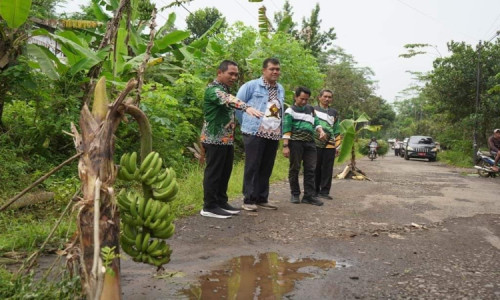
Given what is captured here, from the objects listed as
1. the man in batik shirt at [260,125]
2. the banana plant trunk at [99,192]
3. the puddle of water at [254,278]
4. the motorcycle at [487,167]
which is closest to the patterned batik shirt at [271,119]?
the man in batik shirt at [260,125]

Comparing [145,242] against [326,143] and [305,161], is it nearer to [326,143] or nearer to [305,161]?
[305,161]

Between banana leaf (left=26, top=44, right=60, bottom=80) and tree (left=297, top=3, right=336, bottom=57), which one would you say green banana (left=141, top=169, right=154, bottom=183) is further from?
tree (left=297, top=3, right=336, bottom=57)

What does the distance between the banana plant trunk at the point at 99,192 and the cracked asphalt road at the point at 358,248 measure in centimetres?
84

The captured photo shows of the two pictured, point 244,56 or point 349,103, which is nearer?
point 244,56

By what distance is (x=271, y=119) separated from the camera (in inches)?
212

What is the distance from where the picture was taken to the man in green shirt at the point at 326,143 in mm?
6754

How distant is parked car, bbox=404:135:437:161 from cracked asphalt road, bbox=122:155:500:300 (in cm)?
1731

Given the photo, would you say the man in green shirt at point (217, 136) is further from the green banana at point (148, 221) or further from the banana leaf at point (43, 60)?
the green banana at point (148, 221)

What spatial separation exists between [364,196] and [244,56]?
5.25m

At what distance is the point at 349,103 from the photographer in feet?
102

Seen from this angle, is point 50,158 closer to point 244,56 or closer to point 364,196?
point 364,196

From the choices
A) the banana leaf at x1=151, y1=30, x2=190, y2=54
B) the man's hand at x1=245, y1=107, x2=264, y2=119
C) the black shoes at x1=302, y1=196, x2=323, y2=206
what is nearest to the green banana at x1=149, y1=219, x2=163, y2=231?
the man's hand at x1=245, y1=107, x2=264, y2=119

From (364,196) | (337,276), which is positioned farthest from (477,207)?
(337,276)

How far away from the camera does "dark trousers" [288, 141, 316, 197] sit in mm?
6090
